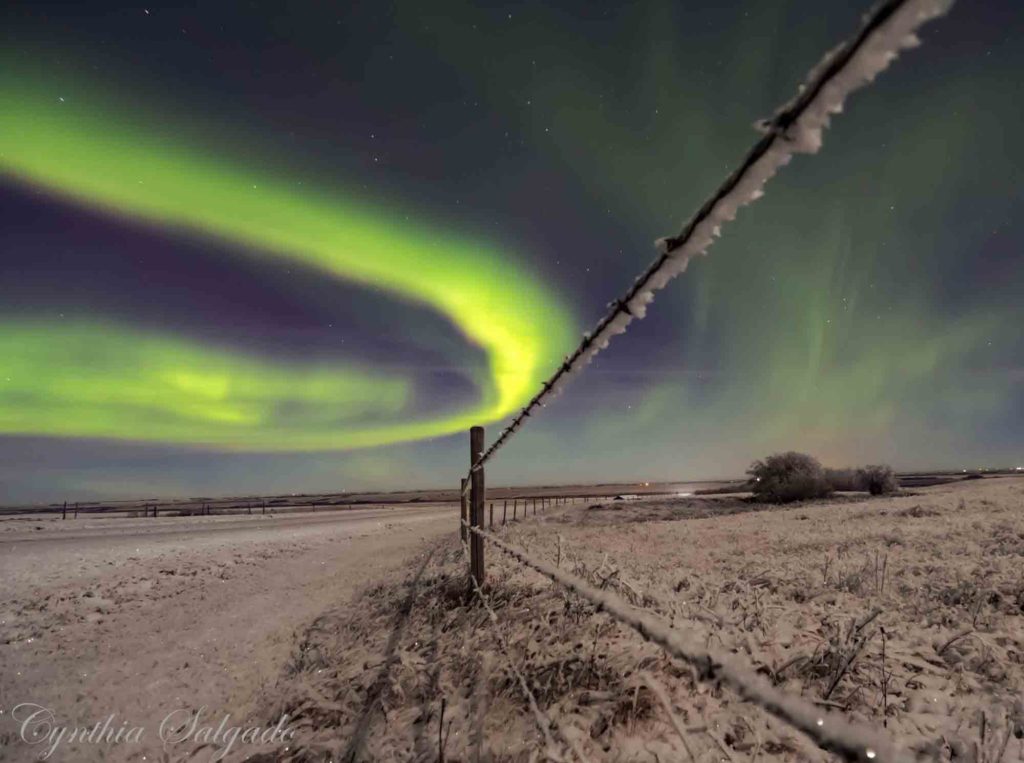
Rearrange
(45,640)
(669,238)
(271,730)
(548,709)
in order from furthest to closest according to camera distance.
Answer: (45,640) < (271,730) < (548,709) < (669,238)

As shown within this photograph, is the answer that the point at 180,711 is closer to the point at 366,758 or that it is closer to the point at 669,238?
the point at 366,758

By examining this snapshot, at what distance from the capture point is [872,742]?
0.80m

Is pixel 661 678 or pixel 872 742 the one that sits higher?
pixel 872 742

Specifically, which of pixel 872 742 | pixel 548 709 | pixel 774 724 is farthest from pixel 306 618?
pixel 872 742

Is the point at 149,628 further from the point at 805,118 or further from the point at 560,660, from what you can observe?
the point at 805,118

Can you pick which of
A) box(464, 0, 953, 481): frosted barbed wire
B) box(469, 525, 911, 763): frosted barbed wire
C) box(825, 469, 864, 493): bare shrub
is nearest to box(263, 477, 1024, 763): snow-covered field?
box(469, 525, 911, 763): frosted barbed wire

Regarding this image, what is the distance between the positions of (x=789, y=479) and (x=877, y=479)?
7000mm

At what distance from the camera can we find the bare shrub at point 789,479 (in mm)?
28812

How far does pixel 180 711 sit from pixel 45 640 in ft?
15.8

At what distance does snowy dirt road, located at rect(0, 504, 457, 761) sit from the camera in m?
Answer: 5.00

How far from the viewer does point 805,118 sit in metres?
0.98

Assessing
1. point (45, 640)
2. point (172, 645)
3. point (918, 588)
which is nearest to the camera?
point (918, 588)

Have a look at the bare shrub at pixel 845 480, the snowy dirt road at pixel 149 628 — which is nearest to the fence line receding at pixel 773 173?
the snowy dirt road at pixel 149 628

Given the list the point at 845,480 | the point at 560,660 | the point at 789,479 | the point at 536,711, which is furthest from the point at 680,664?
the point at 845,480
